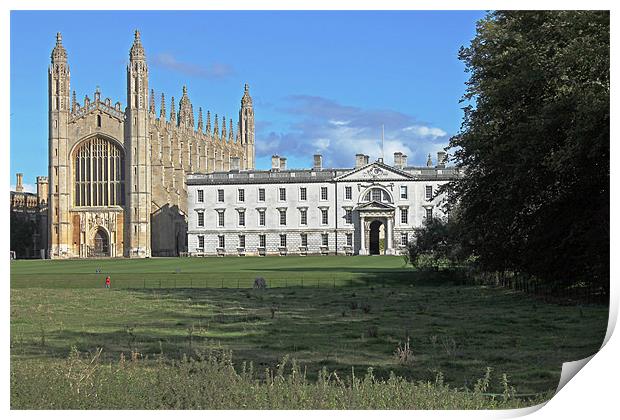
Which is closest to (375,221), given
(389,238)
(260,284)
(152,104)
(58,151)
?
(389,238)

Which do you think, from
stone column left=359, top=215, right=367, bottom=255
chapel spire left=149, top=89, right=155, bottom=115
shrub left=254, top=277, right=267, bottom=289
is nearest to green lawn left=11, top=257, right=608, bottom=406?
shrub left=254, top=277, right=267, bottom=289

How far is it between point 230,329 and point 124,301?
30.3 feet

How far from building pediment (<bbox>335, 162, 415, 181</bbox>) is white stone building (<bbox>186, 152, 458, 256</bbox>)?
10cm

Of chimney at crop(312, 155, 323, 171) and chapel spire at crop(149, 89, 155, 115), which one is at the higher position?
chapel spire at crop(149, 89, 155, 115)

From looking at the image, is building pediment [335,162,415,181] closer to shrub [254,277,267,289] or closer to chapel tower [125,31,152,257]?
chapel tower [125,31,152,257]

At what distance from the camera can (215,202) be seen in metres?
90.0

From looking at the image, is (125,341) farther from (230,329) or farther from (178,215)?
(178,215)

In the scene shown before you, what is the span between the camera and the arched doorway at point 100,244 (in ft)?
291

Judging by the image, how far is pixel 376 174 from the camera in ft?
287

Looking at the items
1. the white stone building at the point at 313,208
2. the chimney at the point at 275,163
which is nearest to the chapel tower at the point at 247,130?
the chimney at the point at 275,163

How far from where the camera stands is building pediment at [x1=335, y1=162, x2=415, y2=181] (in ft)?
286

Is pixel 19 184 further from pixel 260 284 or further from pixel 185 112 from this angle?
pixel 260 284

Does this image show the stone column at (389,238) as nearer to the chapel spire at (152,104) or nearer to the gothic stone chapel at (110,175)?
the gothic stone chapel at (110,175)
